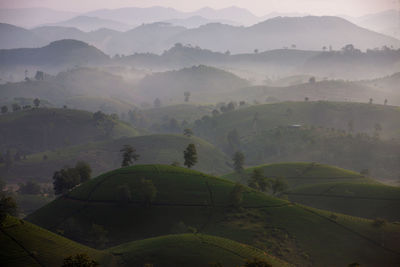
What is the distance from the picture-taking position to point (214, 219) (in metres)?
106

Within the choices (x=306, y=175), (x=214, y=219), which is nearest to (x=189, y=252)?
(x=214, y=219)

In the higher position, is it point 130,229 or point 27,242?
point 27,242

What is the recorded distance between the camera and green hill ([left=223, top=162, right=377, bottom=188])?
16550 cm

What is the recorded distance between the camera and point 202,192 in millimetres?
118438

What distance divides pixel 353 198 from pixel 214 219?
2490 inches

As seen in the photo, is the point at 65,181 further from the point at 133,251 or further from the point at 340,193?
the point at 340,193

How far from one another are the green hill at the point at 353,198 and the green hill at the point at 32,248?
87.5m

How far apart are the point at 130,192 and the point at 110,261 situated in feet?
125

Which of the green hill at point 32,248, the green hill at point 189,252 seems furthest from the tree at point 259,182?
the green hill at point 32,248

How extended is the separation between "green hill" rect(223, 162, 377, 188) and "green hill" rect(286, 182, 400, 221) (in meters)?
14.5

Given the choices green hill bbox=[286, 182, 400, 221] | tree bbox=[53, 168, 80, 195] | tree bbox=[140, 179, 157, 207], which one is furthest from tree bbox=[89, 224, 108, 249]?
green hill bbox=[286, 182, 400, 221]

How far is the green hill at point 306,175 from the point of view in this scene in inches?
6516

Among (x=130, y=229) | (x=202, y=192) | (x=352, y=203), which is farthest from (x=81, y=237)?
(x=352, y=203)

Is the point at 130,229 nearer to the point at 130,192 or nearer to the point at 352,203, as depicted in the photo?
the point at 130,192
